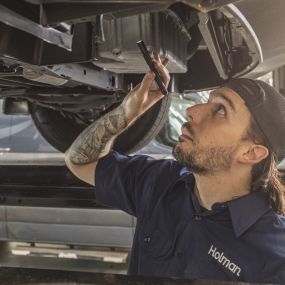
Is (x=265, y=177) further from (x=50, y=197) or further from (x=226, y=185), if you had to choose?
(x=50, y=197)

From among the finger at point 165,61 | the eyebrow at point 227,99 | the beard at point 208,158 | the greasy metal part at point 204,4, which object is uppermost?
the greasy metal part at point 204,4

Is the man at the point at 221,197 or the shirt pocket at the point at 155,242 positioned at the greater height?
the man at the point at 221,197

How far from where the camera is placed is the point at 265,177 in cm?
156

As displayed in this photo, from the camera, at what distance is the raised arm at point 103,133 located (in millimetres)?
1725

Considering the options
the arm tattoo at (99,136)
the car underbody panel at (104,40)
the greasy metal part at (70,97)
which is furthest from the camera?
the greasy metal part at (70,97)

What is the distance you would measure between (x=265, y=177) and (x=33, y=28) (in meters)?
0.81

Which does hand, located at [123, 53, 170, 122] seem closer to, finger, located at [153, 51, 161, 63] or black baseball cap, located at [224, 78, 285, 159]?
finger, located at [153, 51, 161, 63]

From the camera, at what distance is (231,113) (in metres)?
1.53

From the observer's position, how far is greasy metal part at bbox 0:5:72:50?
1.20m

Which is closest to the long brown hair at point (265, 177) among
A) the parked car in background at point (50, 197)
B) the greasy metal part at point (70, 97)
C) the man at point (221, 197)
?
the man at point (221, 197)

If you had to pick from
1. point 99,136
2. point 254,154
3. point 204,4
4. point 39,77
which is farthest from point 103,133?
point 204,4

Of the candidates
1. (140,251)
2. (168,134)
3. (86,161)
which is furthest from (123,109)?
(168,134)

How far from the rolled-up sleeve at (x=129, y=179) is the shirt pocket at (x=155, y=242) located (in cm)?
10

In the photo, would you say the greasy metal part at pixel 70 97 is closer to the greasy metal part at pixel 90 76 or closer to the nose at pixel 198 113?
the greasy metal part at pixel 90 76
